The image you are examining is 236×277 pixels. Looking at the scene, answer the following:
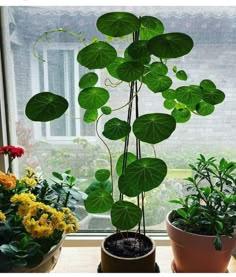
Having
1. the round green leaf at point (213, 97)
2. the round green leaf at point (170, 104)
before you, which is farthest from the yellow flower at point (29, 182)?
the round green leaf at point (213, 97)

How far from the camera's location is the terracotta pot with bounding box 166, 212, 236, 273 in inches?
35.3

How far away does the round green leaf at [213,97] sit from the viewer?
2.81 feet

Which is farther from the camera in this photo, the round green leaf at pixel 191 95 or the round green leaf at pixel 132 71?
the round green leaf at pixel 191 95

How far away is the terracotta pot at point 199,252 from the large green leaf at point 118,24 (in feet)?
2.17

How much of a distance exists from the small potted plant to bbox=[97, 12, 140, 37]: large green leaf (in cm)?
55

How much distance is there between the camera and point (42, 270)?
82cm

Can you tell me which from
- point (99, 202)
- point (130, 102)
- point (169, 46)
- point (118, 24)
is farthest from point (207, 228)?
point (118, 24)

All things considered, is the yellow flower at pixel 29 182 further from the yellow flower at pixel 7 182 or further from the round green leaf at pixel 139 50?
the round green leaf at pixel 139 50

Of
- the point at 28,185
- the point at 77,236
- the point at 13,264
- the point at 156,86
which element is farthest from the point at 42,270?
the point at 156,86

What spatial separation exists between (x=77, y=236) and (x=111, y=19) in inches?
36.9

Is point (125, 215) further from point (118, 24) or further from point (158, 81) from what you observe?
point (118, 24)

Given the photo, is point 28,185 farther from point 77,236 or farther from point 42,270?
point 77,236

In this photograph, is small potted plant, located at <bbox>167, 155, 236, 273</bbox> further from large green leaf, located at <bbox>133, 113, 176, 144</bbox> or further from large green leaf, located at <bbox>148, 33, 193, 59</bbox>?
large green leaf, located at <bbox>148, 33, 193, 59</bbox>

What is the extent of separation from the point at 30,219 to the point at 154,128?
0.45 m
